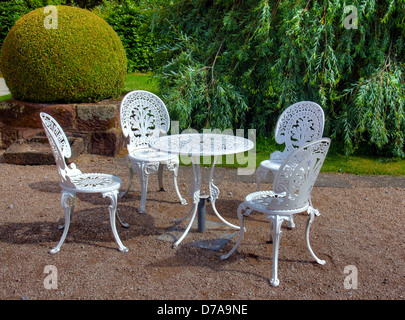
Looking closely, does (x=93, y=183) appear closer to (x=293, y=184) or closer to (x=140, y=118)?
(x=140, y=118)

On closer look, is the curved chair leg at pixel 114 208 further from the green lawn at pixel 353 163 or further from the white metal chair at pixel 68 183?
the green lawn at pixel 353 163

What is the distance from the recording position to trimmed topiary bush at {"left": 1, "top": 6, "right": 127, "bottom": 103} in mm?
6297

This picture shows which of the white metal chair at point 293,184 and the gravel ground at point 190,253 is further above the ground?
the white metal chair at point 293,184

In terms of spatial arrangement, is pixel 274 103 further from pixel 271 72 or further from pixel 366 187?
pixel 366 187

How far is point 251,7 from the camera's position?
6.74 metres

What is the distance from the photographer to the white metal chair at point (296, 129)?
13.7ft

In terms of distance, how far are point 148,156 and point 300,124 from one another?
1.62 meters

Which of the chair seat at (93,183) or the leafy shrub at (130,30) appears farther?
the leafy shrub at (130,30)

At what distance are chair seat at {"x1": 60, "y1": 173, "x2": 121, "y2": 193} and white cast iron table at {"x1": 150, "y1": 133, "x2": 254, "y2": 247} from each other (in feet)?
1.52

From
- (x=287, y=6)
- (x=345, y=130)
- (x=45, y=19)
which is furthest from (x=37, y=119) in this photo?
(x=345, y=130)

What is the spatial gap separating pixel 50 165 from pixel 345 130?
4.34 meters

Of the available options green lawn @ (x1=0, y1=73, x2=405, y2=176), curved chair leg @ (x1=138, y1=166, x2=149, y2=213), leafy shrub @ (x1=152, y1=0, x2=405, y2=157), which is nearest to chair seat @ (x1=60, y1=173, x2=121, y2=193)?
curved chair leg @ (x1=138, y1=166, x2=149, y2=213)

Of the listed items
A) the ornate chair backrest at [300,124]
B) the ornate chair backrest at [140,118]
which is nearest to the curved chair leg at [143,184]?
the ornate chair backrest at [140,118]

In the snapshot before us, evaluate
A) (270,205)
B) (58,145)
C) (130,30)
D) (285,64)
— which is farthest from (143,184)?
(130,30)
